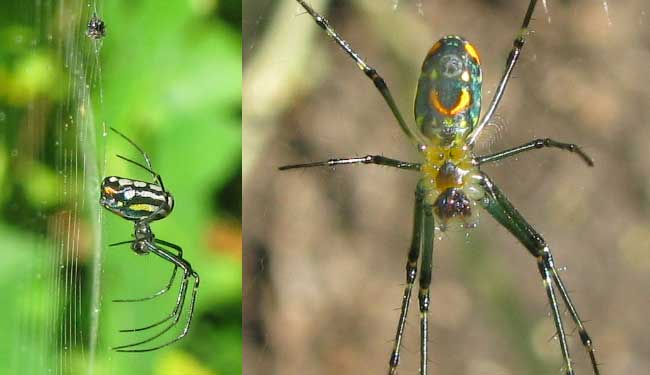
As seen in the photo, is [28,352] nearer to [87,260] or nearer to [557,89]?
[87,260]

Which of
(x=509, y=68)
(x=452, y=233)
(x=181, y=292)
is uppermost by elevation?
(x=509, y=68)

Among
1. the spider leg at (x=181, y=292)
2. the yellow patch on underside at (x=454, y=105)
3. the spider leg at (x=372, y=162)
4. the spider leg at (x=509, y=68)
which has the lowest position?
the spider leg at (x=181, y=292)

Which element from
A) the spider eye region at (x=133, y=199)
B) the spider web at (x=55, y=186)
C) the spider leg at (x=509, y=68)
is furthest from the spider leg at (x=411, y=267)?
the spider web at (x=55, y=186)

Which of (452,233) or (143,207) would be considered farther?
(452,233)

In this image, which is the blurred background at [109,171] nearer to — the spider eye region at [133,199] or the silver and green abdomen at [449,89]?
the spider eye region at [133,199]

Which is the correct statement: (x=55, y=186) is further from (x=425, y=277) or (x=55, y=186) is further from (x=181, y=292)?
(x=425, y=277)

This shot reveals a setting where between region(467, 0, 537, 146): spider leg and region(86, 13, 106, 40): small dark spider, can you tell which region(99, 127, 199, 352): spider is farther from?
region(467, 0, 537, 146): spider leg

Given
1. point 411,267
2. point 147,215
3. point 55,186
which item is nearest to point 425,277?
point 411,267
